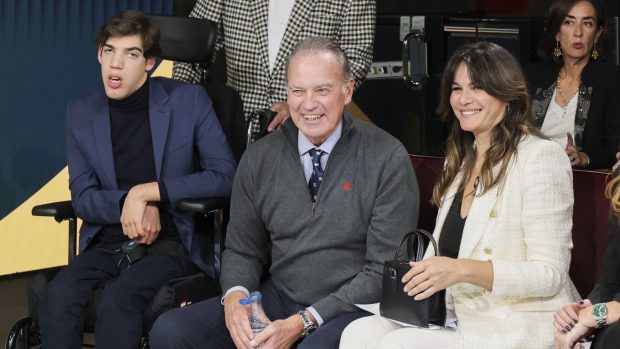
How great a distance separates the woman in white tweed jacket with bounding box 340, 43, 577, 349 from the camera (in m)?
3.15

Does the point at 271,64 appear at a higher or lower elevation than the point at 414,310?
higher

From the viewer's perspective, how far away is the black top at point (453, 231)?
3406mm

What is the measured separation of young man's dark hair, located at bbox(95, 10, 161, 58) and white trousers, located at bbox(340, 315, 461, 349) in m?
1.44

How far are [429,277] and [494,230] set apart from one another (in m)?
0.30

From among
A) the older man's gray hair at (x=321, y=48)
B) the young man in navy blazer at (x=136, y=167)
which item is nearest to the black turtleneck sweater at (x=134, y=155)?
the young man in navy blazer at (x=136, y=167)

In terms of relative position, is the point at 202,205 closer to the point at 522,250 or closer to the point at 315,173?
the point at 315,173

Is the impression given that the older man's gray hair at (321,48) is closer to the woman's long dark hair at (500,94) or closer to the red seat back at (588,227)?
the woman's long dark hair at (500,94)

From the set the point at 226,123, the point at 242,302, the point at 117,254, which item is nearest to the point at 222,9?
the point at 226,123

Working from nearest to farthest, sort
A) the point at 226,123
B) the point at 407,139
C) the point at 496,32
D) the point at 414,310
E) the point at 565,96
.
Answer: the point at 414,310
the point at 226,123
the point at 565,96
the point at 496,32
the point at 407,139

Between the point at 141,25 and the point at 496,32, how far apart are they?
2407 millimetres

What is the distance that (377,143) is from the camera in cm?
362

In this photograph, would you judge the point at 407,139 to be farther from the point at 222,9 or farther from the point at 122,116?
the point at 122,116

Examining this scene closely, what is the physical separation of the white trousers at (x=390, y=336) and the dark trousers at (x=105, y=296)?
88 cm

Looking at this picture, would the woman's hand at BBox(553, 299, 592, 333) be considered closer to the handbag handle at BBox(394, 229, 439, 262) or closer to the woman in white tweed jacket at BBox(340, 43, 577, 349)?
the woman in white tweed jacket at BBox(340, 43, 577, 349)
